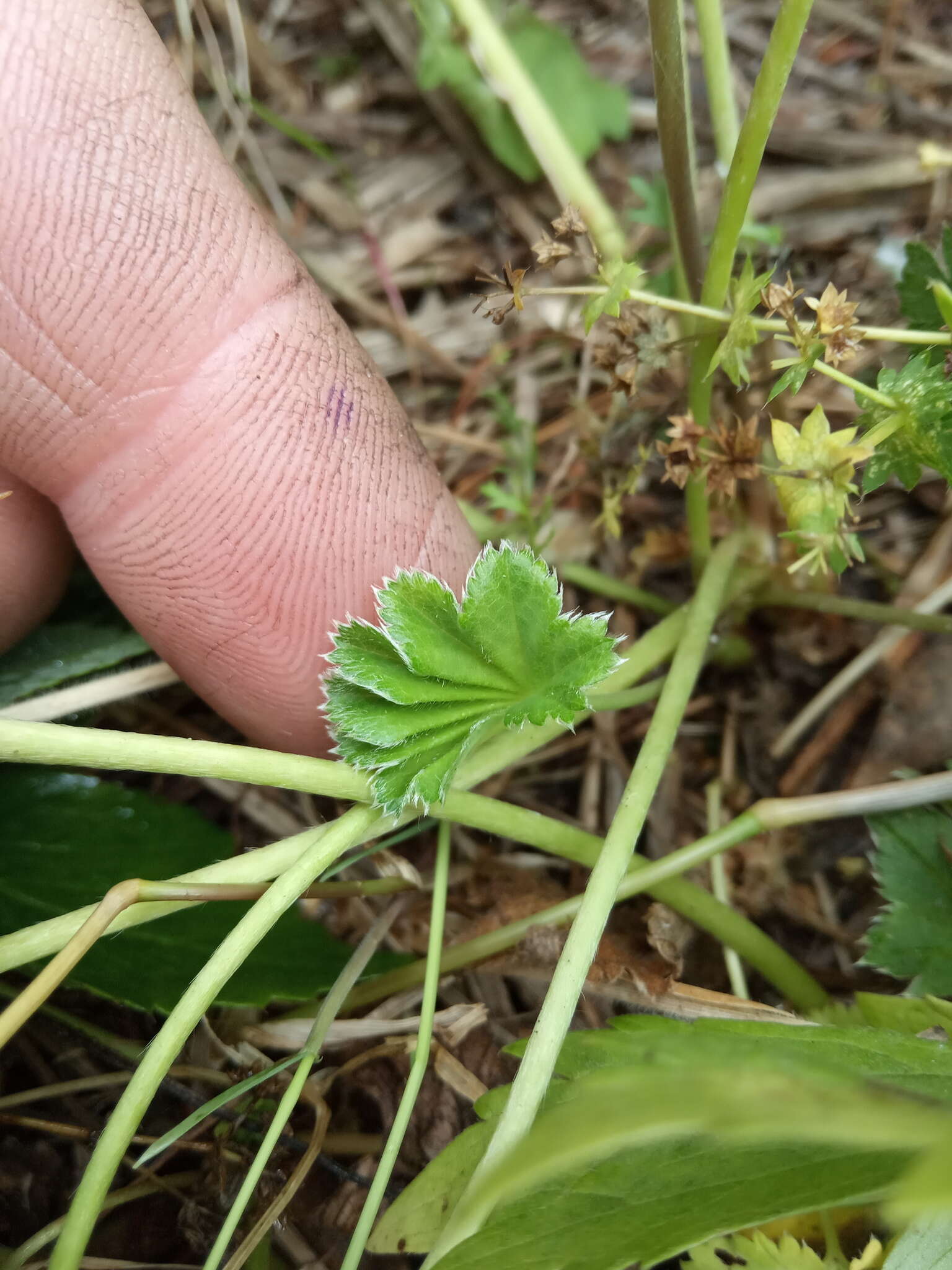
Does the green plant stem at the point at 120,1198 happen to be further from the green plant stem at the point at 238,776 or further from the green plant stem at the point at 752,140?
the green plant stem at the point at 752,140

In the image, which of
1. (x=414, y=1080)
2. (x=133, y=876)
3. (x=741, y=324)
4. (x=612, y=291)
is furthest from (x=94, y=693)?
(x=741, y=324)

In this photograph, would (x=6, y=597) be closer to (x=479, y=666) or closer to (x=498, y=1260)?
(x=479, y=666)

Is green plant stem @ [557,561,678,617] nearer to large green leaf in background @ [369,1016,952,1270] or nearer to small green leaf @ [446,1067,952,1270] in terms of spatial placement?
large green leaf in background @ [369,1016,952,1270]

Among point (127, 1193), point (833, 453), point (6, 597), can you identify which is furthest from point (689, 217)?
point (127, 1193)

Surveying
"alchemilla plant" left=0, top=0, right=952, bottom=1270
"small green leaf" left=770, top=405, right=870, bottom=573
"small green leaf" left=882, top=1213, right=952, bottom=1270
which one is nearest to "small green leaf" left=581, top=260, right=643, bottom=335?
"alchemilla plant" left=0, top=0, right=952, bottom=1270

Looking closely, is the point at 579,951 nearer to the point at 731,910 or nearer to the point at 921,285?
the point at 731,910

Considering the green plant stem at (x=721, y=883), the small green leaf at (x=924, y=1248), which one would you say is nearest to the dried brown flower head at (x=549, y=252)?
the green plant stem at (x=721, y=883)
